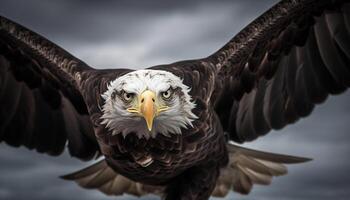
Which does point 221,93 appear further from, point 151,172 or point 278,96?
point 151,172

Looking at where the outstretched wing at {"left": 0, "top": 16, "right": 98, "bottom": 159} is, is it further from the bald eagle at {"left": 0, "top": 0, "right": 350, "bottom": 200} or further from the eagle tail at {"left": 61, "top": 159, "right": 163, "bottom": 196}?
the eagle tail at {"left": 61, "top": 159, "right": 163, "bottom": 196}

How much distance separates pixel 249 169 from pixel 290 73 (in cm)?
141

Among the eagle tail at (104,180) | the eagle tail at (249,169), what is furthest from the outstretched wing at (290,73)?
the eagle tail at (104,180)

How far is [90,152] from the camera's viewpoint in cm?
820

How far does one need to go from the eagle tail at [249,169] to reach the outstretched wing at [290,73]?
2.13 ft

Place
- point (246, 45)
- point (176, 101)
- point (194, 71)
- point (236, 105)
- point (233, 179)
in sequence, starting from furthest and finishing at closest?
point (233, 179) → point (236, 105) → point (246, 45) → point (194, 71) → point (176, 101)

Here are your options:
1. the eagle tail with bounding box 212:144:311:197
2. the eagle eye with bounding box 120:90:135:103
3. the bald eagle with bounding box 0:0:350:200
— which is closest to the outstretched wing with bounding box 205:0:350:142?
the bald eagle with bounding box 0:0:350:200

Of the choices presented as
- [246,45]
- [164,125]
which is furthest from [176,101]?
[246,45]

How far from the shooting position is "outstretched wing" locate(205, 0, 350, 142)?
24.6 feet

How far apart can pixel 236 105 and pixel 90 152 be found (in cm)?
171

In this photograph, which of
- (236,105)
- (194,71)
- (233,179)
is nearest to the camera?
(194,71)

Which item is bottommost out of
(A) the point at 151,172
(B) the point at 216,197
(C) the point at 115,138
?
(B) the point at 216,197

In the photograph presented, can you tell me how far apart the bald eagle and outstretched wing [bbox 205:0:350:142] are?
0.04 feet

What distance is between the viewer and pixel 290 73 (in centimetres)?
791
